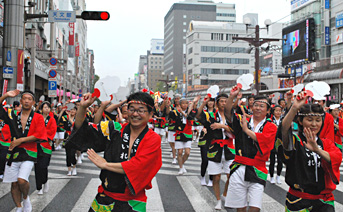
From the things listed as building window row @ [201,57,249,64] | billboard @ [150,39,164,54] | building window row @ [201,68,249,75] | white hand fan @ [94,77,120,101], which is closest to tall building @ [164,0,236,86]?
building window row @ [201,57,249,64]

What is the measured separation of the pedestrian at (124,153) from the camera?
2916 mm

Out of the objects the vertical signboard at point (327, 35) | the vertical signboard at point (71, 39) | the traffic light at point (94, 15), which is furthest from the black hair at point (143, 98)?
the vertical signboard at point (71, 39)

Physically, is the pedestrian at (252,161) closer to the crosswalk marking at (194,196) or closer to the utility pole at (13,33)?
the crosswalk marking at (194,196)

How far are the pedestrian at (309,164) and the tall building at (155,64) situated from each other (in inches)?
6274

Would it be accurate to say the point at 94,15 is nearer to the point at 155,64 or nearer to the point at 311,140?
the point at 311,140

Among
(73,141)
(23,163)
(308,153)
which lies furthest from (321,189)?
(23,163)

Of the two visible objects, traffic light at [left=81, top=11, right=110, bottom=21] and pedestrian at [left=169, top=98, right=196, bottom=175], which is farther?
traffic light at [left=81, top=11, right=110, bottom=21]

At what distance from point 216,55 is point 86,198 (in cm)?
7894


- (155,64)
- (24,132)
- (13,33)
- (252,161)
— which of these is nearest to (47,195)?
(24,132)

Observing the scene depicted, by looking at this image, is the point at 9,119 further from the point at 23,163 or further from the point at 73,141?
the point at 73,141

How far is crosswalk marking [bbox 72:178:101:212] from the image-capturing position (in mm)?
5857

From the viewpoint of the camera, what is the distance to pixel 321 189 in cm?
331

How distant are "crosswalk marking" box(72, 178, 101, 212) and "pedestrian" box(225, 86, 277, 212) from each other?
8.70ft

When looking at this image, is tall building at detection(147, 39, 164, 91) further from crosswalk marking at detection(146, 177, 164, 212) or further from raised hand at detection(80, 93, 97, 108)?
raised hand at detection(80, 93, 97, 108)
